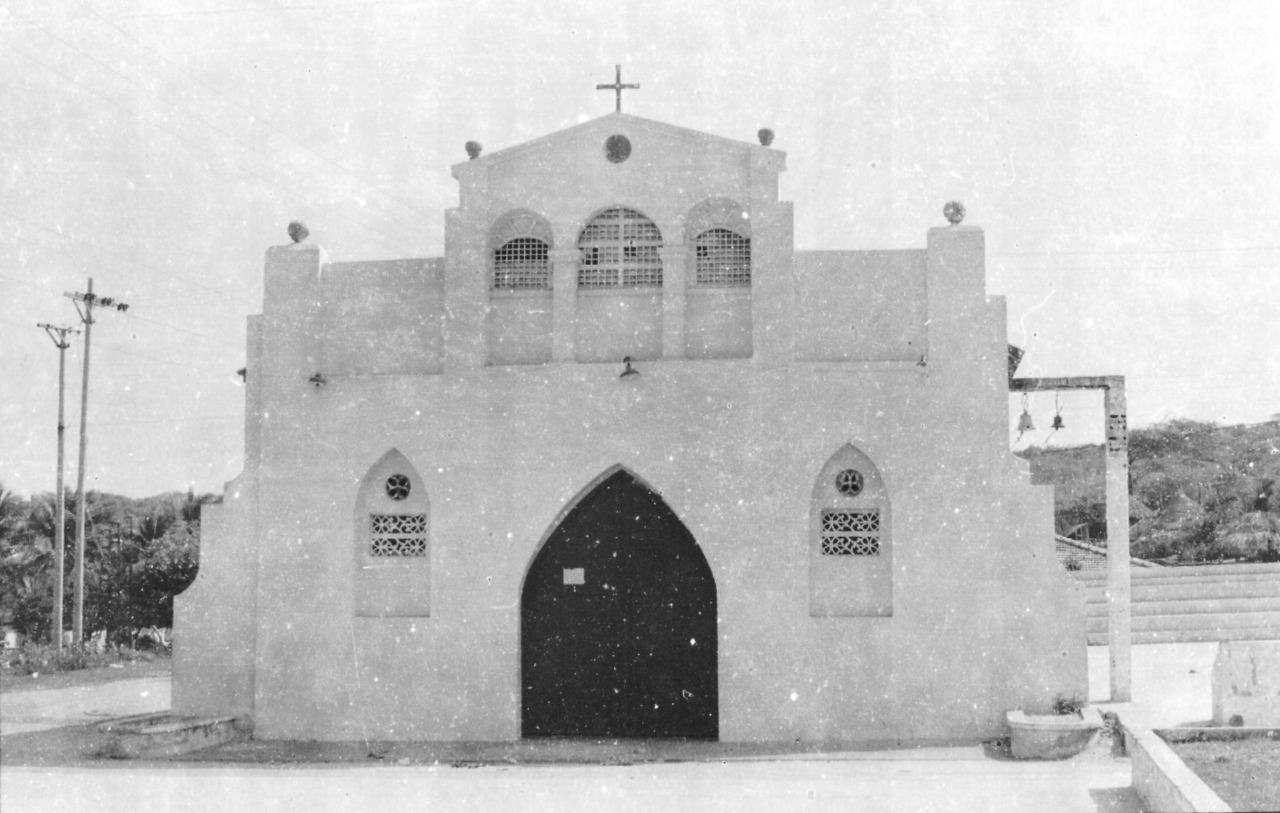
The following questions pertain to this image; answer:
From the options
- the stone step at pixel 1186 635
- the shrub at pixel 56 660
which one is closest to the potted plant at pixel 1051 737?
the stone step at pixel 1186 635

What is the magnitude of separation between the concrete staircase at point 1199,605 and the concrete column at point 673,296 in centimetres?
1167

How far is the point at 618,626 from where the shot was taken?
1523 cm

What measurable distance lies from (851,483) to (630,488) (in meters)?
2.37

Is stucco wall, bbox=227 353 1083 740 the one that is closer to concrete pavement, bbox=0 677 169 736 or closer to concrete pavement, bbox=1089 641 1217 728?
concrete pavement, bbox=1089 641 1217 728

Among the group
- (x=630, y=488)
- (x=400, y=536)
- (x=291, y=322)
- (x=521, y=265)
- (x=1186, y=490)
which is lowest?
(x=400, y=536)

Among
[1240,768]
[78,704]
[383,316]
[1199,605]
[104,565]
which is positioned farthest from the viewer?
[104,565]

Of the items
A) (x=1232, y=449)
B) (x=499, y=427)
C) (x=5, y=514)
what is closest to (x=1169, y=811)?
(x=499, y=427)

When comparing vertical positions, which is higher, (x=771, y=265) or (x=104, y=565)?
(x=771, y=265)

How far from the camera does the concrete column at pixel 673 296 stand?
1490 centimetres

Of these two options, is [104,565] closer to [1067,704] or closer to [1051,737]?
[1067,704]

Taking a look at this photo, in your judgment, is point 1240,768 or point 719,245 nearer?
point 1240,768

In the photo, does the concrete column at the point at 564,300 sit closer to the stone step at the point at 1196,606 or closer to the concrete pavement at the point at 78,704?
the concrete pavement at the point at 78,704

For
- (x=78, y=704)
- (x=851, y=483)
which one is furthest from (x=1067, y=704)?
(x=78, y=704)

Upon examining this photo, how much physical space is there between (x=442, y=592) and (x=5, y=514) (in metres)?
27.6
